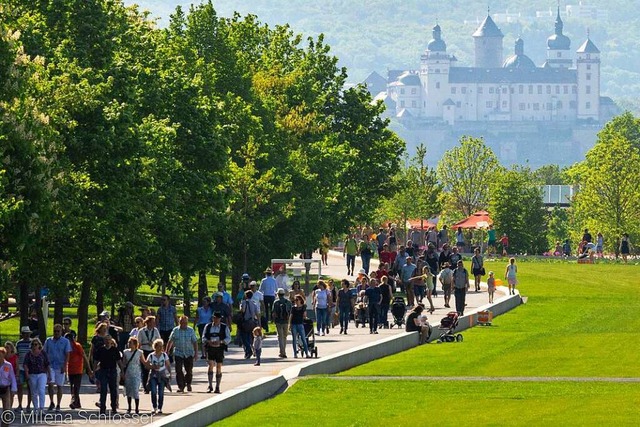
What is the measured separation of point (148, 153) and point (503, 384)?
1189 cm

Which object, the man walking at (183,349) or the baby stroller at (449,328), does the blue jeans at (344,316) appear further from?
the man walking at (183,349)

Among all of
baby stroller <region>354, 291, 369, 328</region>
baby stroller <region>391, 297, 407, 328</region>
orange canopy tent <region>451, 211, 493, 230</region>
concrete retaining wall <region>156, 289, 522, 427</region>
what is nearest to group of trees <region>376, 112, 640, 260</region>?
orange canopy tent <region>451, 211, 493, 230</region>

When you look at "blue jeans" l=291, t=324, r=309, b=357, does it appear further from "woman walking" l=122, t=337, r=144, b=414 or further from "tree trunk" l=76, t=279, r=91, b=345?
"woman walking" l=122, t=337, r=144, b=414

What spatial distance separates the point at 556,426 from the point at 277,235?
36.9 metres

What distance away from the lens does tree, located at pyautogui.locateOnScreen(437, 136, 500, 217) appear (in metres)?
154

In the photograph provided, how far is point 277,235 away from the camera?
66562 mm

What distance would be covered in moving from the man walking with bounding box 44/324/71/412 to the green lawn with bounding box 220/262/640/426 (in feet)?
9.91

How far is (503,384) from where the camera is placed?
36969 millimetres

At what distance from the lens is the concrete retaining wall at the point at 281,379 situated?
29.6 meters

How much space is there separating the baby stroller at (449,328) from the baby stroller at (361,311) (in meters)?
3.02

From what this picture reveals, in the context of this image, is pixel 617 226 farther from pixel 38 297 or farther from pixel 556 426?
pixel 556 426

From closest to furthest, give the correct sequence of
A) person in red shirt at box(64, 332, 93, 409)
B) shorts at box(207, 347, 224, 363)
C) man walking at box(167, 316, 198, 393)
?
person in red shirt at box(64, 332, 93, 409), man walking at box(167, 316, 198, 393), shorts at box(207, 347, 224, 363)

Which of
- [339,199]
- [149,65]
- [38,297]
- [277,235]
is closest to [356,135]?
[339,199]

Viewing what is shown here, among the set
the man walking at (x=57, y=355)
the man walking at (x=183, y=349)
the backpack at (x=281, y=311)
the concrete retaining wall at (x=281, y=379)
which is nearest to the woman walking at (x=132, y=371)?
the concrete retaining wall at (x=281, y=379)
